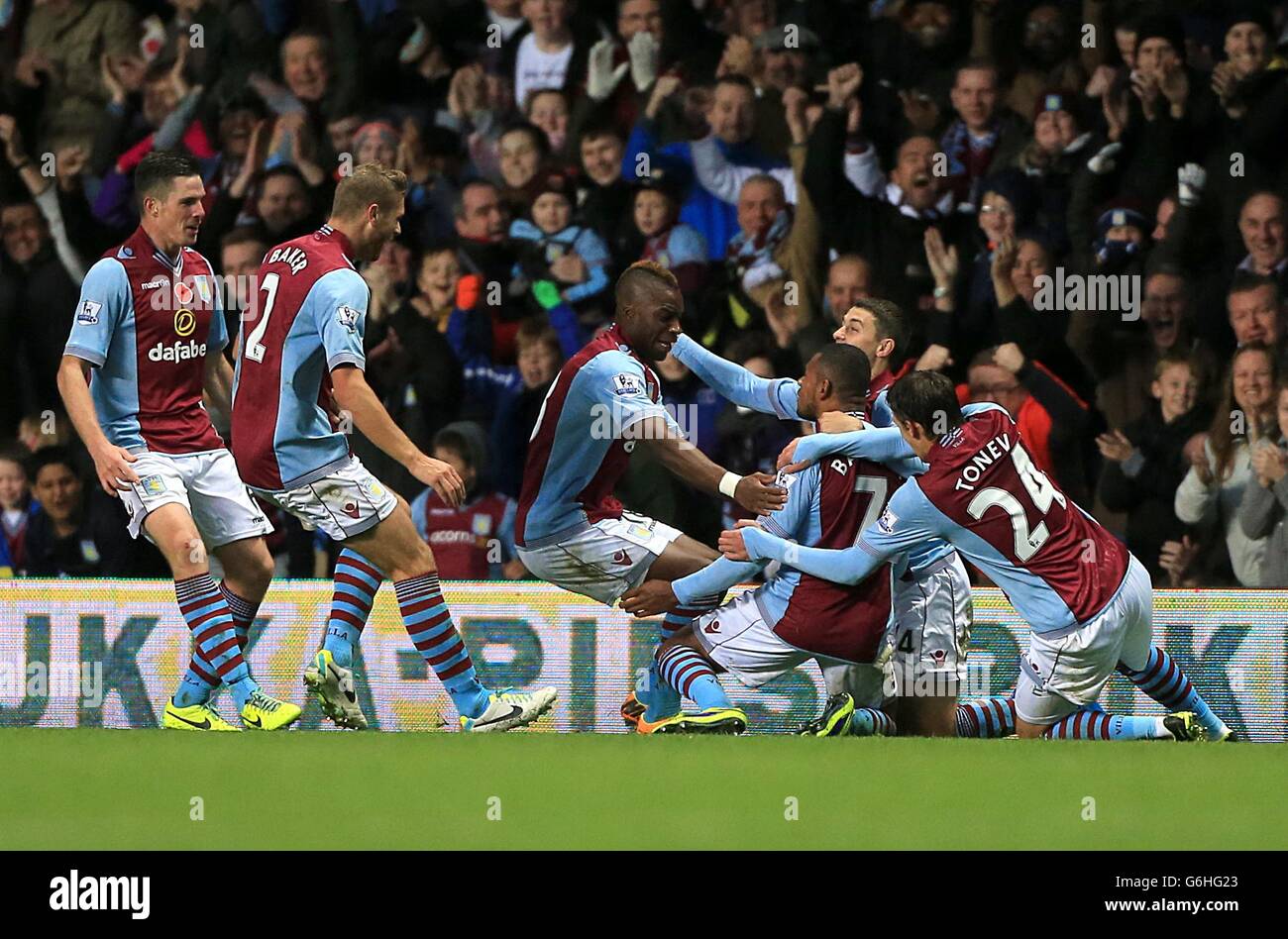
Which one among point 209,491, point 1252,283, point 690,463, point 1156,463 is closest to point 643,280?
point 690,463

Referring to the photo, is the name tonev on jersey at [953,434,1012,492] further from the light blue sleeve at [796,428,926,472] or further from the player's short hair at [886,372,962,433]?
the light blue sleeve at [796,428,926,472]

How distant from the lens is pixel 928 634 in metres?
6.77

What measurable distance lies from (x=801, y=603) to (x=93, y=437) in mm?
2501

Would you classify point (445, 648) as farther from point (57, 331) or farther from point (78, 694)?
point (57, 331)

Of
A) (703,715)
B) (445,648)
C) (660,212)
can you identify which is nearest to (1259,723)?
(703,715)

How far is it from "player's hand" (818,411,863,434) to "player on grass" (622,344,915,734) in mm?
39

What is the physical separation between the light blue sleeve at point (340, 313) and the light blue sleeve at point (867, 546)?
149 cm

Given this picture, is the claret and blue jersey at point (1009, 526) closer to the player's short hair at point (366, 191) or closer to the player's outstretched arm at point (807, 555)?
Answer: the player's outstretched arm at point (807, 555)

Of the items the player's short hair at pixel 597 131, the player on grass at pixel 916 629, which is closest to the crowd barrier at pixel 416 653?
the player on grass at pixel 916 629

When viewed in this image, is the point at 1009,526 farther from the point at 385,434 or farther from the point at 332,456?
the point at 332,456

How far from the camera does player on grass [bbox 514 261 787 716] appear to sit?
22.4ft

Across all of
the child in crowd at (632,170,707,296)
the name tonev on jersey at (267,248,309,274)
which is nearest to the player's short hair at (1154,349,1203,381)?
the child in crowd at (632,170,707,296)

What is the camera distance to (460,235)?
9.77 meters

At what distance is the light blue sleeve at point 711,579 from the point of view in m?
6.70
